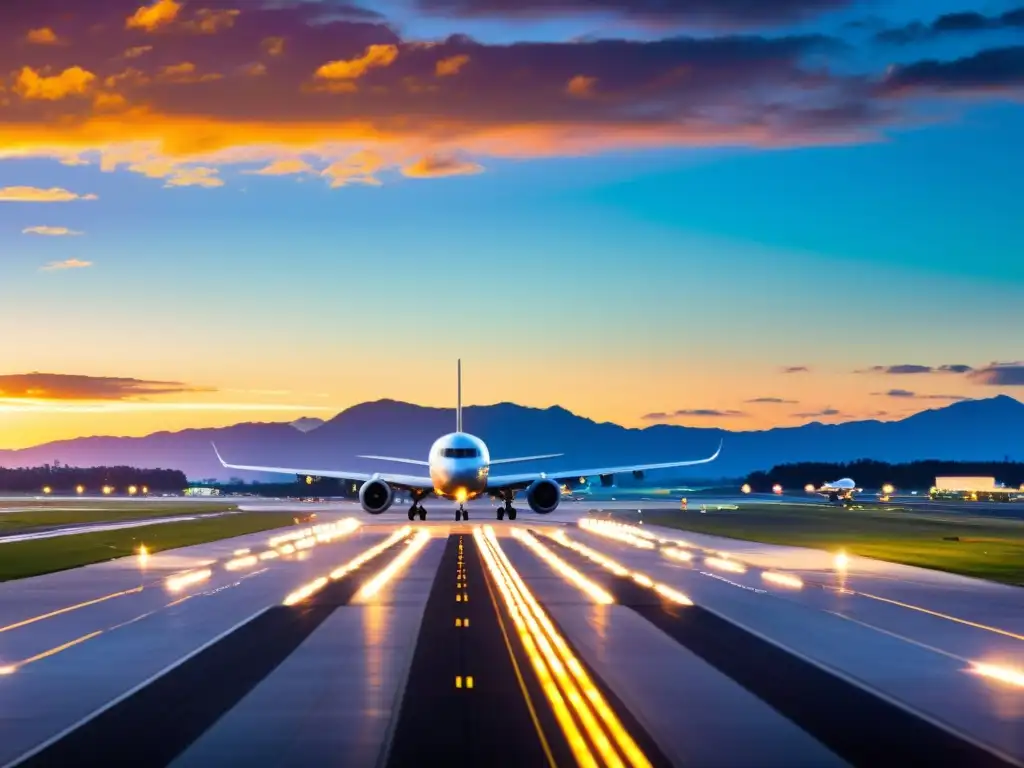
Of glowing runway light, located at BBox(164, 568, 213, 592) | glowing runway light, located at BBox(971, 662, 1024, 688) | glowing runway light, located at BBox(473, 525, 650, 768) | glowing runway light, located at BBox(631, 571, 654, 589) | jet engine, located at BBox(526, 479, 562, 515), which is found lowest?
glowing runway light, located at BBox(971, 662, 1024, 688)

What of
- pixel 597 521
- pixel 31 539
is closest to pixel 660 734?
pixel 31 539

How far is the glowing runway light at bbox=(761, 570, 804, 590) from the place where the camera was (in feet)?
150

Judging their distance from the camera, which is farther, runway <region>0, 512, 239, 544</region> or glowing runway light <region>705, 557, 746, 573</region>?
runway <region>0, 512, 239, 544</region>

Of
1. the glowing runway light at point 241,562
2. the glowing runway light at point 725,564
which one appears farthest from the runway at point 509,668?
the glowing runway light at point 241,562

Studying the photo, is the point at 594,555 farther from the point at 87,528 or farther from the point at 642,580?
the point at 87,528

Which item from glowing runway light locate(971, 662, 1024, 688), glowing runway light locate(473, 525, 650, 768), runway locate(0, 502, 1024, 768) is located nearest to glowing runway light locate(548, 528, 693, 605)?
runway locate(0, 502, 1024, 768)

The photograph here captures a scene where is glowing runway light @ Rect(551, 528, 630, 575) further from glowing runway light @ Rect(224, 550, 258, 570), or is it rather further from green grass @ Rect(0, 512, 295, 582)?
green grass @ Rect(0, 512, 295, 582)

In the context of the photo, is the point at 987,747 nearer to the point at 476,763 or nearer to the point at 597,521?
the point at 476,763

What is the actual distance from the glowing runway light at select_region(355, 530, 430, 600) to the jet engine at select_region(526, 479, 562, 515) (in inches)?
342

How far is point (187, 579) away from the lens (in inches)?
1876

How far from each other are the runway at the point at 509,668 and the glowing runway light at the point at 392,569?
0.36 meters

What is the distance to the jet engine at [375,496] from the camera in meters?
82.2

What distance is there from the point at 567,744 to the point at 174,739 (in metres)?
5.65

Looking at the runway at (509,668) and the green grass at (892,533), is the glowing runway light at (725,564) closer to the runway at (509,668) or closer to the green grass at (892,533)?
the runway at (509,668)
